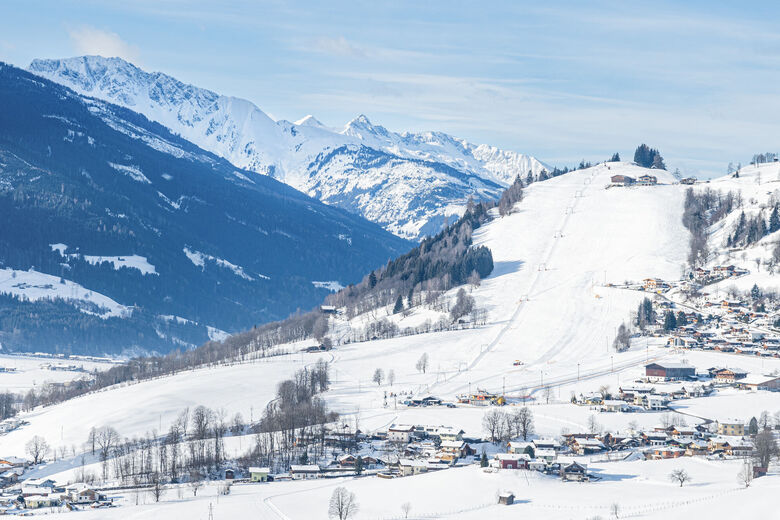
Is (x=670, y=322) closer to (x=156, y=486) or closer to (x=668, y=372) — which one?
(x=668, y=372)

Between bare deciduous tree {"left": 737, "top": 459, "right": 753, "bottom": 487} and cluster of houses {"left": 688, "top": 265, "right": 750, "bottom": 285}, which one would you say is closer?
bare deciduous tree {"left": 737, "top": 459, "right": 753, "bottom": 487}

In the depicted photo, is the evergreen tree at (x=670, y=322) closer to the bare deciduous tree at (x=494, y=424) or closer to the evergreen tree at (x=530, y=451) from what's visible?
the bare deciduous tree at (x=494, y=424)

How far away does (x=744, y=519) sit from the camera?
7962cm

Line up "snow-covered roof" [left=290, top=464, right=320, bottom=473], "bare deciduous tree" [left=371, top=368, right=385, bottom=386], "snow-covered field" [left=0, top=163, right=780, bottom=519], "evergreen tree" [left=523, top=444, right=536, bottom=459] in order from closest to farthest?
"snow-covered field" [left=0, top=163, right=780, bottom=519] < "snow-covered roof" [left=290, top=464, right=320, bottom=473] < "evergreen tree" [left=523, top=444, right=536, bottom=459] < "bare deciduous tree" [left=371, top=368, right=385, bottom=386]

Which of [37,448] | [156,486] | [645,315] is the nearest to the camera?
[156,486]

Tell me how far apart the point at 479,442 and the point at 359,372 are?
168ft

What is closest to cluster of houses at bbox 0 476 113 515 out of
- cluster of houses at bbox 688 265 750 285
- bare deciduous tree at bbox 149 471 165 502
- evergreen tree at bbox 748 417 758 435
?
bare deciduous tree at bbox 149 471 165 502

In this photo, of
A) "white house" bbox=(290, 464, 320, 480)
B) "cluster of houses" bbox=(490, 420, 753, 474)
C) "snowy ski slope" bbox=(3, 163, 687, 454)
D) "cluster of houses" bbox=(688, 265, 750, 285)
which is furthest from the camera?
"cluster of houses" bbox=(688, 265, 750, 285)

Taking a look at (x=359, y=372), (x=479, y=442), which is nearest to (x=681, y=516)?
(x=479, y=442)

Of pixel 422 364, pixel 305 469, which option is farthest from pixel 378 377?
pixel 305 469

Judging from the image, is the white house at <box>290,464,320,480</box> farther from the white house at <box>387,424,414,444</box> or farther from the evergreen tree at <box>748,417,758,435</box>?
the evergreen tree at <box>748,417,758,435</box>

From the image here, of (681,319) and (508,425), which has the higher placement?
(681,319)

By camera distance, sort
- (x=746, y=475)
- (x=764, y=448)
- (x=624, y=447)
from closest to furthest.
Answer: (x=746, y=475) → (x=764, y=448) → (x=624, y=447)

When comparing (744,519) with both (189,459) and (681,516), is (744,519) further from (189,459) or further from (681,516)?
(189,459)
